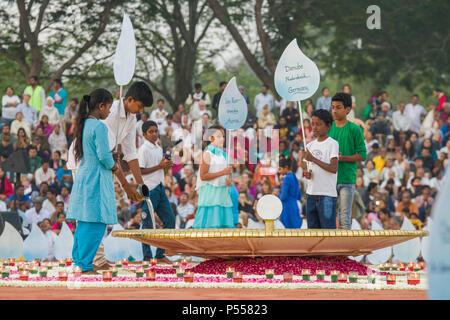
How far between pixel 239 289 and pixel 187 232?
51.0 inches

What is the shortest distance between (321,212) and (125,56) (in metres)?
2.45

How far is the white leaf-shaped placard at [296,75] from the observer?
30.1 ft

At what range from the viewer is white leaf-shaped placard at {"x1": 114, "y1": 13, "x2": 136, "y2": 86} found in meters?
8.36

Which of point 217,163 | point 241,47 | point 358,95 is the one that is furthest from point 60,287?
point 358,95

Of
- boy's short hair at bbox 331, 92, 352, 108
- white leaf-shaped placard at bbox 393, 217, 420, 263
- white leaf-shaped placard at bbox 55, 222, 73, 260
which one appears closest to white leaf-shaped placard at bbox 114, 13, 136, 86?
boy's short hair at bbox 331, 92, 352, 108

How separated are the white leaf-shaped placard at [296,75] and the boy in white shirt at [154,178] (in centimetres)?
153

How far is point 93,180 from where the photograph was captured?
7492 mm

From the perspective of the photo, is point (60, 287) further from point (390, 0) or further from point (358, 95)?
point (358, 95)

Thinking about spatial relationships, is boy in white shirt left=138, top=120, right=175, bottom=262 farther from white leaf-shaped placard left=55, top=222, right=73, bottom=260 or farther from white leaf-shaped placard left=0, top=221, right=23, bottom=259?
white leaf-shaped placard left=0, top=221, right=23, bottom=259

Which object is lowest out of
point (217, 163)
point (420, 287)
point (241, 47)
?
point (420, 287)

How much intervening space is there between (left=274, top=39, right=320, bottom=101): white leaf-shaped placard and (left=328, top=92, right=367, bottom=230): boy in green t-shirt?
0.47 metres

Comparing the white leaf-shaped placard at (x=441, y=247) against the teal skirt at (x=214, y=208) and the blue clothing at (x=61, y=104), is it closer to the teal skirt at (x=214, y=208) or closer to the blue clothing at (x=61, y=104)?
the teal skirt at (x=214, y=208)

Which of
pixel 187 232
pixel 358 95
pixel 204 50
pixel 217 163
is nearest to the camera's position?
pixel 187 232

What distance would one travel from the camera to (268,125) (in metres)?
20.1
